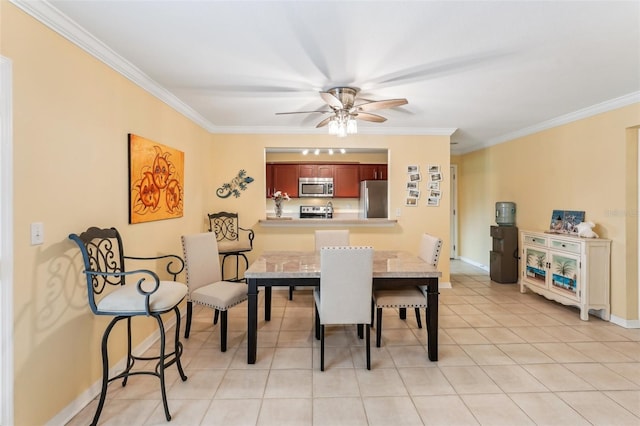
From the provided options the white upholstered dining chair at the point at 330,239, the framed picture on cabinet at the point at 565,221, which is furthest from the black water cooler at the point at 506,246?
the white upholstered dining chair at the point at 330,239

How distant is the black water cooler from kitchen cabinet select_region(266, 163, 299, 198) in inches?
145

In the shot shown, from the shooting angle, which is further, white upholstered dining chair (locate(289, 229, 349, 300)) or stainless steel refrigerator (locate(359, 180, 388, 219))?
stainless steel refrigerator (locate(359, 180, 388, 219))

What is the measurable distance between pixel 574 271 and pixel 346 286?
2.86 metres

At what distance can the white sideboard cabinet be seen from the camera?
344 centimetres

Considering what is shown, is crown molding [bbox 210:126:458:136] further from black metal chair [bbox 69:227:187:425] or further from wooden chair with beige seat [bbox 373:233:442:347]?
black metal chair [bbox 69:227:187:425]

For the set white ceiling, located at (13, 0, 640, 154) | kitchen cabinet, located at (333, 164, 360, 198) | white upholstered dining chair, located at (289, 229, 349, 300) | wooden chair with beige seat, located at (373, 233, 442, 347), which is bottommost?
wooden chair with beige seat, located at (373, 233, 442, 347)

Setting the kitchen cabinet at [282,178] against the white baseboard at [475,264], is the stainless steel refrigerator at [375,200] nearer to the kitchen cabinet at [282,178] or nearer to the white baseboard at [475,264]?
the kitchen cabinet at [282,178]

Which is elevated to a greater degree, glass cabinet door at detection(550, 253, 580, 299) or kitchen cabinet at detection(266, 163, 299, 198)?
kitchen cabinet at detection(266, 163, 299, 198)

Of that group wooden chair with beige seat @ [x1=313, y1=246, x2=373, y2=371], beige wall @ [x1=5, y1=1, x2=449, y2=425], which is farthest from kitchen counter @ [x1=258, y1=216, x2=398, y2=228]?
wooden chair with beige seat @ [x1=313, y1=246, x2=373, y2=371]

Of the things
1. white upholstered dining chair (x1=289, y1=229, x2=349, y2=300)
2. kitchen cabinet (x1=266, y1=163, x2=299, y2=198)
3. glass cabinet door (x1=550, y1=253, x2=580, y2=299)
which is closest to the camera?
glass cabinet door (x1=550, y1=253, x2=580, y2=299)

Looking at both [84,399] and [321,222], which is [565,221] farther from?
[84,399]

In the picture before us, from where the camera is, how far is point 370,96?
3.18 metres

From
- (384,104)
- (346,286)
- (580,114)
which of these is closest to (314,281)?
(346,286)

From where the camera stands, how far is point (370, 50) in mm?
2242
